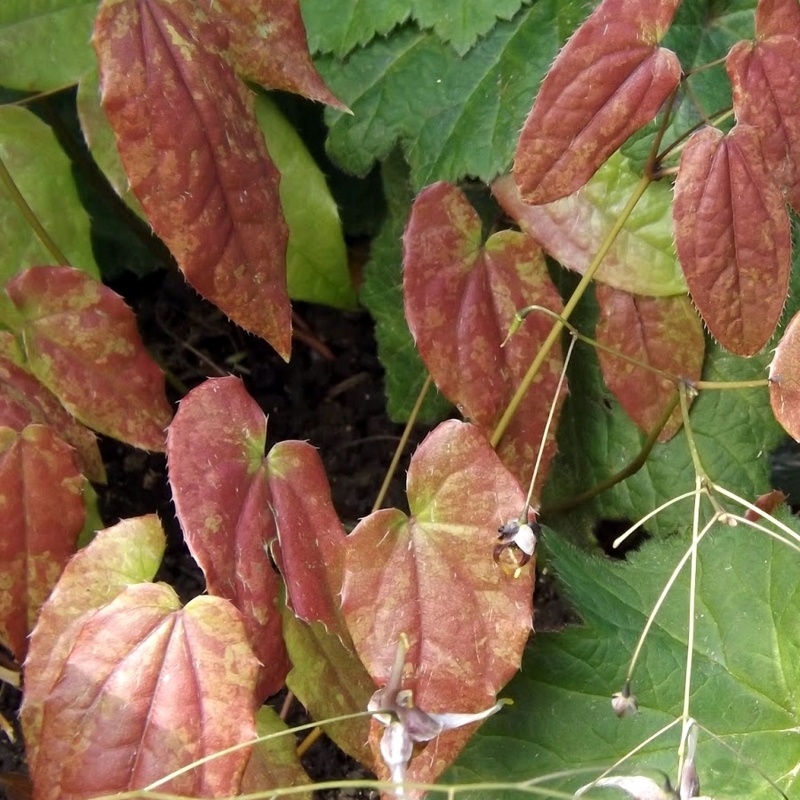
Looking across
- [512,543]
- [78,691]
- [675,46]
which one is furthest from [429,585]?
[675,46]

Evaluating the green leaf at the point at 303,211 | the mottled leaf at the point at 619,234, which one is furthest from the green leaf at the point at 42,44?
the mottled leaf at the point at 619,234

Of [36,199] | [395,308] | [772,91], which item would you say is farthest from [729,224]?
[36,199]

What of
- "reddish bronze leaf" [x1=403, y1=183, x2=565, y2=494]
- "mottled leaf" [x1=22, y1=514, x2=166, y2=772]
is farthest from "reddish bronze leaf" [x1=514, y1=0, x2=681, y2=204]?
"mottled leaf" [x1=22, y1=514, x2=166, y2=772]

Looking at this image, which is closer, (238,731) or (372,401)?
(238,731)

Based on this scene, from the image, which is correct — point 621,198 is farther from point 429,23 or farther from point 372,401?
point 372,401

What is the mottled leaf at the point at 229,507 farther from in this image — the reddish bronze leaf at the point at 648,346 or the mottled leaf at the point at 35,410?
the reddish bronze leaf at the point at 648,346

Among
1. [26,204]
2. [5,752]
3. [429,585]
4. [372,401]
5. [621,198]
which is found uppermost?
[26,204]
